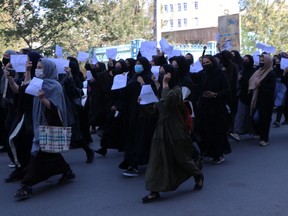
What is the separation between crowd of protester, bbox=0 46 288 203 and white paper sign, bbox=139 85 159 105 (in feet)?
0.32

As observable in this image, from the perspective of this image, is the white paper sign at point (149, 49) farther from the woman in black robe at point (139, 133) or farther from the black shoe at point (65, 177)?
the black shoe at point (65, 177)

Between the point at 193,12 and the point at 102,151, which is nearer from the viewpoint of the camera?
the point at 102,151

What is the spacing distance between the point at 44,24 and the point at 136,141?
8103mm

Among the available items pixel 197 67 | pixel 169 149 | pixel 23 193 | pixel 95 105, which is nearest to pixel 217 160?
pixel 169 149

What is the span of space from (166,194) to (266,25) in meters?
25.0

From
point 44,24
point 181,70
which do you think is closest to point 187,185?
point 181,70

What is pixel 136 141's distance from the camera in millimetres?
6426

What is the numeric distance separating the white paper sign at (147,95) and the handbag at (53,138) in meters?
1.03

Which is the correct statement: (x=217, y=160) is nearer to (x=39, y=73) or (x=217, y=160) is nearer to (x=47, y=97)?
(x=47, y=97)

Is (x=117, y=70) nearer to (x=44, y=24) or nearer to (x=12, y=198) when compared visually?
(x=12, y=198)

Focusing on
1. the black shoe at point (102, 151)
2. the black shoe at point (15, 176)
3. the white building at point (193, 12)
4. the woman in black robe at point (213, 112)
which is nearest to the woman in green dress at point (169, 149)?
the woman in black robe at point (213, 112)

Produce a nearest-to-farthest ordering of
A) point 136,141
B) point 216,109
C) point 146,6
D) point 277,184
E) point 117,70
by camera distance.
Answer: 1. point 277,184
2. point 136,141
3. point 216,109
4. point 117,70
5. point 146,6

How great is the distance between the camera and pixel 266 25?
2872cm

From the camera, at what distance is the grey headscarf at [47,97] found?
218 inches
